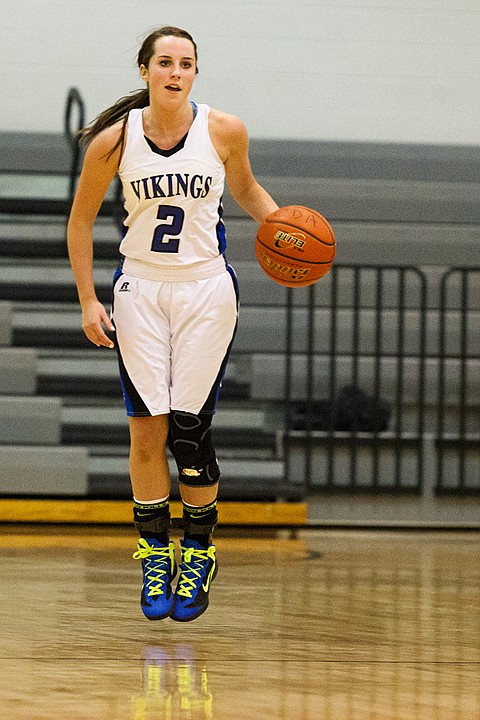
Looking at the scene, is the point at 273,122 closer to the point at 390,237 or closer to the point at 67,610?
the point at 390,237

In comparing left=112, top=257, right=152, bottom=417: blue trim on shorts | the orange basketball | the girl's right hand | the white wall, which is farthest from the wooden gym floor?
the white wall

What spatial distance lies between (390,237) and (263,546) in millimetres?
2598

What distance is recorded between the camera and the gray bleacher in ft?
18.4

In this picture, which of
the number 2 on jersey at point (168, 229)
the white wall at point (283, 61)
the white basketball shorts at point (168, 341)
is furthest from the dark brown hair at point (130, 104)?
the white wall at point (283, 61)

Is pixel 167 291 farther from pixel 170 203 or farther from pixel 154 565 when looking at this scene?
pixel 154 565

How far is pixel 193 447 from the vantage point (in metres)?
2.68

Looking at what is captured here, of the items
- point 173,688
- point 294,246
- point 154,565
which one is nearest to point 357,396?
point 294,246

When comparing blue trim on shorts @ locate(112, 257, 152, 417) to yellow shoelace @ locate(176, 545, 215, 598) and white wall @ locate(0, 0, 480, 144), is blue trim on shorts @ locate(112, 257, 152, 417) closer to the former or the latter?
yellow shoelace @ locate(176, 545, 215, 598)

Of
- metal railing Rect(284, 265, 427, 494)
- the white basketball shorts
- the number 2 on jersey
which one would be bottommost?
metal railing Rect(284, 265, 427, 494)

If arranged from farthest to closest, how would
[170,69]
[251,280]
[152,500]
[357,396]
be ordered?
[251,280]
[357,396]
[152,500]
[170,69]

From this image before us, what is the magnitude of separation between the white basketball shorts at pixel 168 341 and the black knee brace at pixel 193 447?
0.09 feet

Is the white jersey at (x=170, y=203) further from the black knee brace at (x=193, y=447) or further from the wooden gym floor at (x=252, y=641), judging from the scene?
the wooden gym floor at (x=252, y=641)

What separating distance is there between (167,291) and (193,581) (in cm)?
66

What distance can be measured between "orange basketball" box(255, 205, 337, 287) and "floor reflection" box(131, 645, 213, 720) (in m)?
0.91
